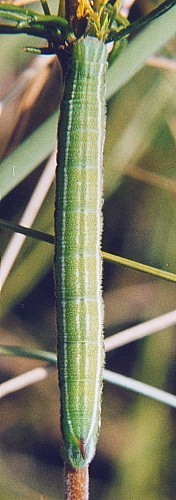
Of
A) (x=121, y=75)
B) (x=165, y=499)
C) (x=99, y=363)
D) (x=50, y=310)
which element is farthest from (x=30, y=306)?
→ (x=99, y=363)

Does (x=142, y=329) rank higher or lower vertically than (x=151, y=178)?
lower

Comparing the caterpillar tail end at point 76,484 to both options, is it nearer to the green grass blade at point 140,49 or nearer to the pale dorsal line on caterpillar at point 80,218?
the pale dorsal line on caterpillar at point 80,218

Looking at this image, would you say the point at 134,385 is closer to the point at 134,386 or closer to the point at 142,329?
the point at 134,386

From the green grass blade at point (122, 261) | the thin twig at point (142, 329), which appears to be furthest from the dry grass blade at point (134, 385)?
the green grass blade at point (122, 261)

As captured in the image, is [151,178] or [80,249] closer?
[80,249]

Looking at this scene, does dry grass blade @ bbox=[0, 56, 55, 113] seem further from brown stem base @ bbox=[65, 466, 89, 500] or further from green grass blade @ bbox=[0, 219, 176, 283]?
brown stem base @ bbox=[65, 466, 89, 500]

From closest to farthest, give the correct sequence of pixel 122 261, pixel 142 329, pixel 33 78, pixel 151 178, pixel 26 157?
pixel 122 261, pixel 26 157, pixel 142 329, pixel 33 78, pixel 151 178

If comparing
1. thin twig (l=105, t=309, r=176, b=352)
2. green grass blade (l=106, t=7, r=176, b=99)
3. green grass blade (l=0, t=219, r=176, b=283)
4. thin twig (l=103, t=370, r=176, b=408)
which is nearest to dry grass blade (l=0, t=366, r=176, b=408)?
thin twig (l=103, t=370, r=176, b=408)

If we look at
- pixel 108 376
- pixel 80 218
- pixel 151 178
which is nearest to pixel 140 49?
pixel 80 218
